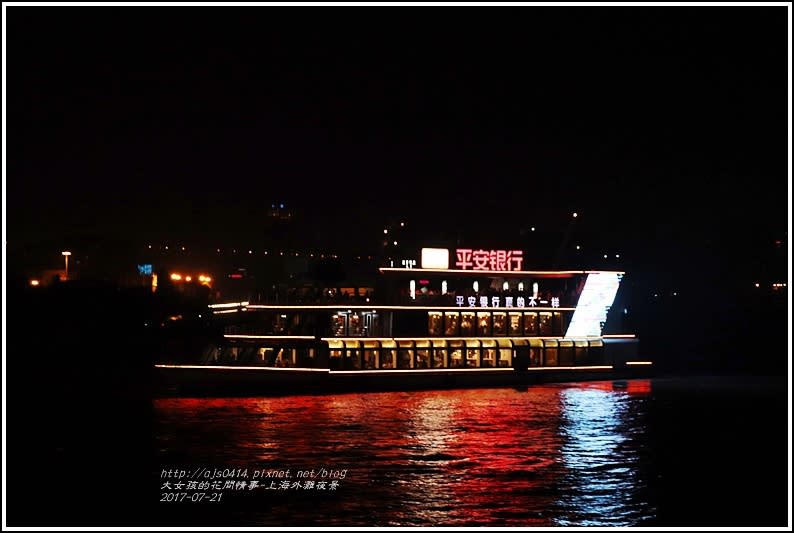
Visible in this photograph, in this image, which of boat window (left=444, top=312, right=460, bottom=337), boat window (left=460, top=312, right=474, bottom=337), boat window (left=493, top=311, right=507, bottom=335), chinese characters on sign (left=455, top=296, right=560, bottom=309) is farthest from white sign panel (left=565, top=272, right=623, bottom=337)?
boat window (left=444, top=312, right=460, bottom=337)

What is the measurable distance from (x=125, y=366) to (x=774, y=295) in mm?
87397

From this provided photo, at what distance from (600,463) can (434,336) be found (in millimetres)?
17625

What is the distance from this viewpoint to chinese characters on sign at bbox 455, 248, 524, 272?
159ft

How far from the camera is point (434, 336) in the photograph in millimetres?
47344

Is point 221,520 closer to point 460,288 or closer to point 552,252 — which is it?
point 460,288

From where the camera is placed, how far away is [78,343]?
63188 mm

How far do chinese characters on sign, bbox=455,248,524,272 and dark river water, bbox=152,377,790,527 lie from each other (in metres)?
6.77

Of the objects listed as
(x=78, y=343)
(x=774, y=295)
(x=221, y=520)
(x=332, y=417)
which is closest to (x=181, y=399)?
(x=332, y=417)

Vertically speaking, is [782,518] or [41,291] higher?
[41,291]

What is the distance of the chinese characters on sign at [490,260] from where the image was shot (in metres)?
48.5

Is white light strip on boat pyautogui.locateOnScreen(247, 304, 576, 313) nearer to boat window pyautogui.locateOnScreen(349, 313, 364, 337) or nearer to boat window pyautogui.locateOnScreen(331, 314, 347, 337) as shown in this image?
boat window pyautogui.locateOnScreen(331, 314, 347, 337)

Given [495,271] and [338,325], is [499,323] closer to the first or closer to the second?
[495,271]

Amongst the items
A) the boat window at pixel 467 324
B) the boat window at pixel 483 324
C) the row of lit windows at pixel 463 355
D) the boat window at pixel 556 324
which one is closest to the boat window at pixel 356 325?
the row of lit windows at pixel 463 355

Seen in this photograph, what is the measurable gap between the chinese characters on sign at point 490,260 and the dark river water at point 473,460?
6.77m
